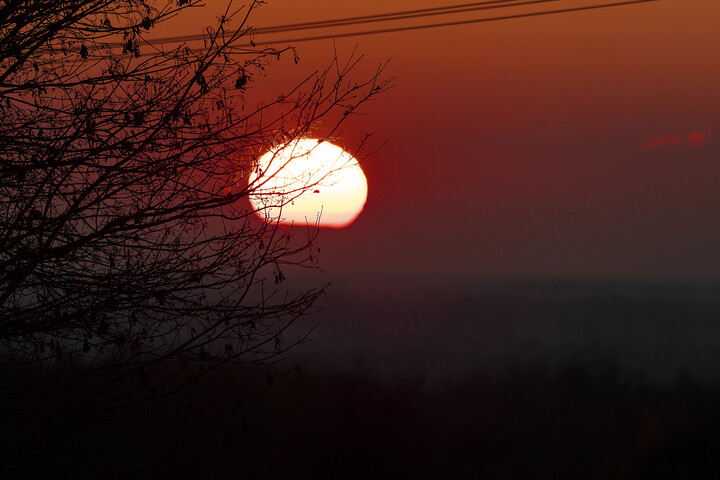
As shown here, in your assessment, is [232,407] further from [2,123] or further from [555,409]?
[555,409]

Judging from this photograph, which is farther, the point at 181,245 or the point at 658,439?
the point at 658,439

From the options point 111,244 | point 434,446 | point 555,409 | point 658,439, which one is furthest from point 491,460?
point 111,244

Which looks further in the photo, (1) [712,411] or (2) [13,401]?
(1) [712,411]

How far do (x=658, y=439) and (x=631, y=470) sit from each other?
27.9 inches

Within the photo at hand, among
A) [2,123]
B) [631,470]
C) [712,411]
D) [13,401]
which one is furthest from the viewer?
[712,411]

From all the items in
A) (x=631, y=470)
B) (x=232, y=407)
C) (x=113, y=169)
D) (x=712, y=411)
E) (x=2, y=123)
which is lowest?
(x=631, y=470)

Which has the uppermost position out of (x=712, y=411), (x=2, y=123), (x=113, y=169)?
(x=2, y=123)

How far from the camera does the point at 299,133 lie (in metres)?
5.79

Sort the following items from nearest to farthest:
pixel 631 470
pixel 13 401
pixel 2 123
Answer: pixel 13 401
pixel 2 123
pixel 631 470

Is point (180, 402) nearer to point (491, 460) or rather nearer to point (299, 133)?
point (299, 133)

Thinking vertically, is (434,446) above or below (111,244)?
below

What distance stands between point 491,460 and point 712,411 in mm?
3367

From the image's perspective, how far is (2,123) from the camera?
5.56 m

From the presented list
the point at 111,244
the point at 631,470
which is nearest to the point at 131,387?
the point at 111,244
